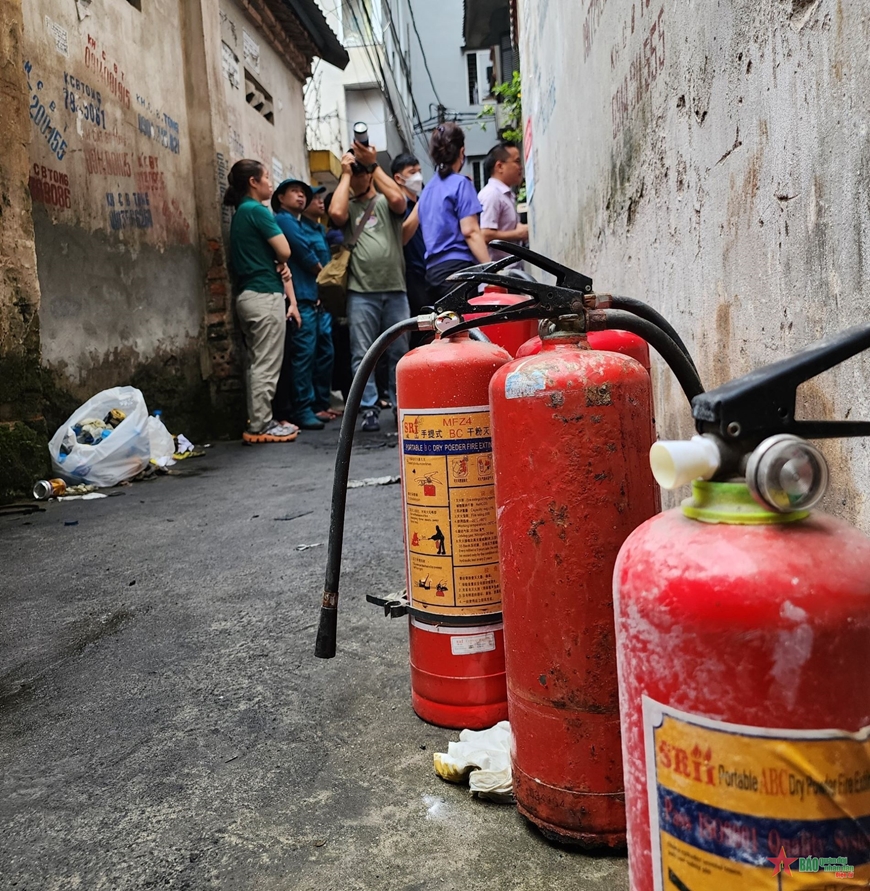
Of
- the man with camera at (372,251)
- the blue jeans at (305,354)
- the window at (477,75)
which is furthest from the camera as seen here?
the window at (477,75)

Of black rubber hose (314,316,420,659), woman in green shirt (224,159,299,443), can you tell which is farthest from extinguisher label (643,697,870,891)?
woman in green shirt (224,159,299,443)

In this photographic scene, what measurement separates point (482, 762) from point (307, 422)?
5363 mm

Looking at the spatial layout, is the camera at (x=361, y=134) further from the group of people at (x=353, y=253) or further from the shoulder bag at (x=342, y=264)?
the shoulder bag at (x=342, y=264)

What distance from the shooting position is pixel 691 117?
1.66 metres

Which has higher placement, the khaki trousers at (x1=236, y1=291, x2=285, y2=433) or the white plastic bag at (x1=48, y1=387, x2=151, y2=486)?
the khaki trousers at (x1=236, y1=291, x2=285, y2=433)

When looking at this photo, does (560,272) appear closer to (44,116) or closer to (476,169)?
(44,116)

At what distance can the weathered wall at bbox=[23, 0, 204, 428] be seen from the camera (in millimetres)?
4492

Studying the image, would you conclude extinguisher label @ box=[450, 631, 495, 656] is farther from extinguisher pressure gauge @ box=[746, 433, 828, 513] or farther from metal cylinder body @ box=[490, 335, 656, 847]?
extinguisher pressure gauge @ box=[746, 433, 828, 513]

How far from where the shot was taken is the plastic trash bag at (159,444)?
481cm

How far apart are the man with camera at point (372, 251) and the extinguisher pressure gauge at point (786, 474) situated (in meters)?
4.72

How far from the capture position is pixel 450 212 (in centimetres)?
456

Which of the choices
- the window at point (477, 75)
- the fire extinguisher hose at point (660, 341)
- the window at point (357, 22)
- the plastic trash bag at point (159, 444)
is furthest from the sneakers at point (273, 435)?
the window at point (477, 75)

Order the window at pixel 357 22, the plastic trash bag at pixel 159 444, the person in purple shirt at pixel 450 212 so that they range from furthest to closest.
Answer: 1. the window at pixel 357 22
2. the plastic trash bag at pixel 159 444
3. the person in purple shirt at pixel 450 212

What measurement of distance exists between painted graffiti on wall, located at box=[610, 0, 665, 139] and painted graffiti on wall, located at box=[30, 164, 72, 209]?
11.2 feet
